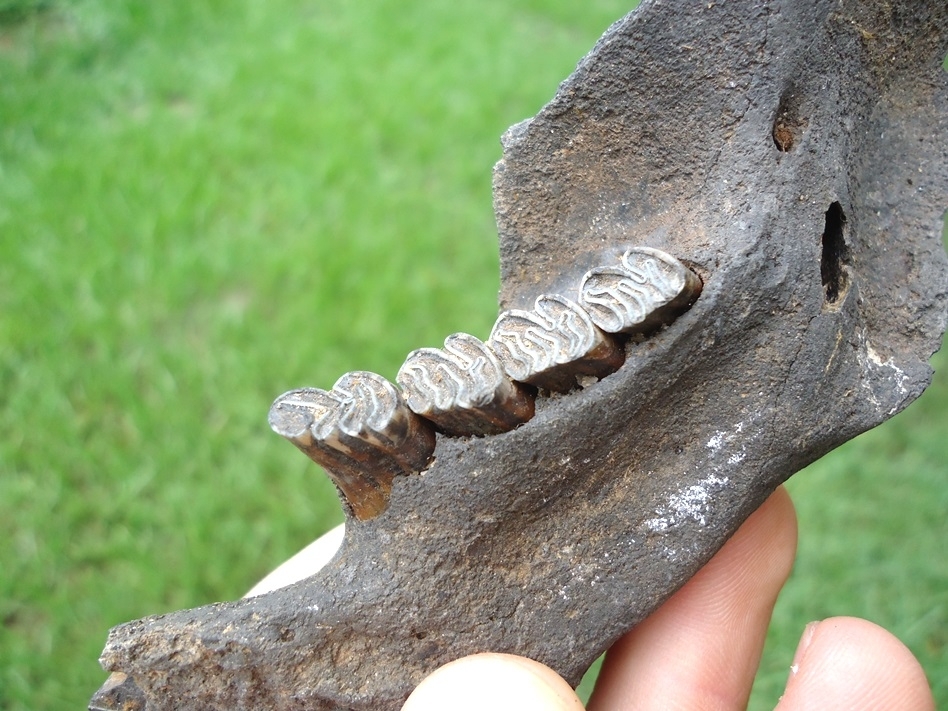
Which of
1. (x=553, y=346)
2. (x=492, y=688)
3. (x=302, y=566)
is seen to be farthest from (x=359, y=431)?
(x=302, y=566)

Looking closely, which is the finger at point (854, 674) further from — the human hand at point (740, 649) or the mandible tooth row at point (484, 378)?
the mandible tooth row at point (484, 378)

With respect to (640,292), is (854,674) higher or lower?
lower

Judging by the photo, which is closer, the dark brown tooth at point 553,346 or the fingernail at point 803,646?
the dark brown tooth at point 553,346

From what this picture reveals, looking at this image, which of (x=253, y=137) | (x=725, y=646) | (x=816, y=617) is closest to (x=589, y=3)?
(x=253, y=137)

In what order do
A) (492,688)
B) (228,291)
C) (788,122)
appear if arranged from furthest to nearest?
1. (228,291)
2. (788,122)
3. (492,688)

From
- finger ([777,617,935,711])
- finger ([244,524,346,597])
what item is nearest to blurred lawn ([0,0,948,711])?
finger ([244,524,346,597])

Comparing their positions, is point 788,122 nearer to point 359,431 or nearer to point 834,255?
point 834,255

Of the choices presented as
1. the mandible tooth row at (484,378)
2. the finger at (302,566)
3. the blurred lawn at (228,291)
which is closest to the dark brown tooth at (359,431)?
the mandible tooth row at (484,378)
